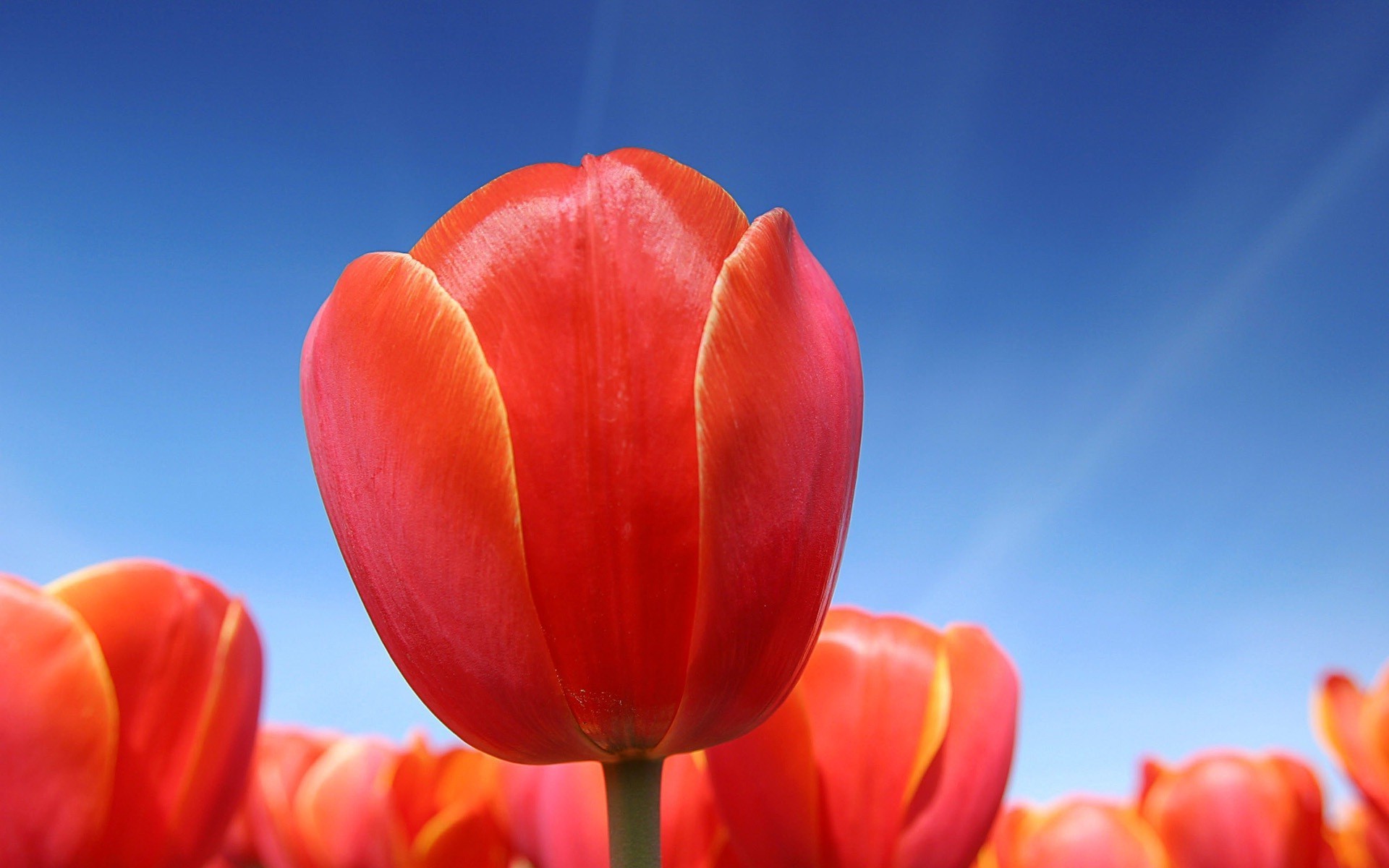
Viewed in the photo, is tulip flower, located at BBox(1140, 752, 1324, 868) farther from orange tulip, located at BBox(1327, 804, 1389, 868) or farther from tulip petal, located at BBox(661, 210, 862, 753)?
tulip petal, located at BBox(661, 210, 862, 753)

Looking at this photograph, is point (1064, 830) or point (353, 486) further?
point (1064, 830)

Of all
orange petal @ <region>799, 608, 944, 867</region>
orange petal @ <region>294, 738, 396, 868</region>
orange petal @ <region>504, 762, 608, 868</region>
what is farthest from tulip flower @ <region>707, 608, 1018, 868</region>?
orange petal @ <region>294, 738, 396, 868</region>

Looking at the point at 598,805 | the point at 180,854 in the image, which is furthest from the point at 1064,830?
the point at 180,854

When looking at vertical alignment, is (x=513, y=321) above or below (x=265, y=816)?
above

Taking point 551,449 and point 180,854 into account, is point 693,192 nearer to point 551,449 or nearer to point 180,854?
point 551,449

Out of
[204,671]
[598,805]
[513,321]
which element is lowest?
[598,805]

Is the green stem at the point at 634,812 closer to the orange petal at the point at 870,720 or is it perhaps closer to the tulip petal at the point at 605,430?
the tulip petal at the point at 605,430

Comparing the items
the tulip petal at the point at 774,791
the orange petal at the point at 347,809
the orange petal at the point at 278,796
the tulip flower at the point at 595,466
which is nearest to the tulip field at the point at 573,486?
the tulip flower at the point at 595,466
